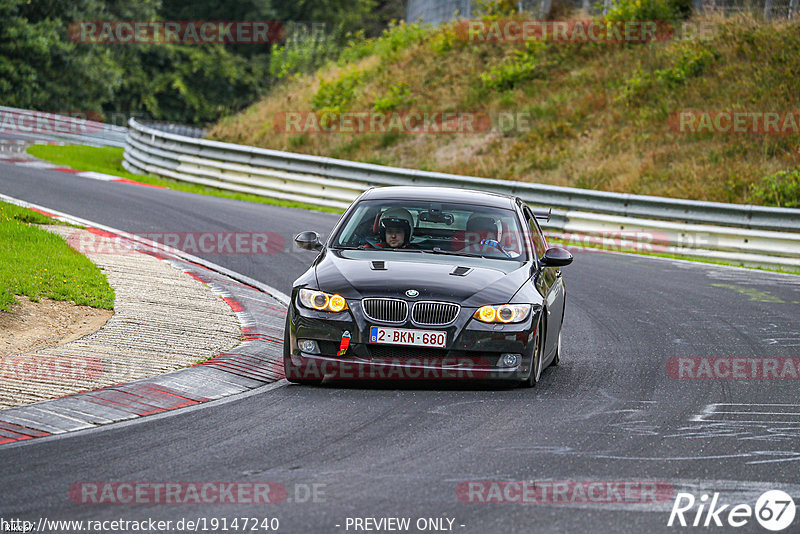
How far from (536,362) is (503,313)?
561 mm

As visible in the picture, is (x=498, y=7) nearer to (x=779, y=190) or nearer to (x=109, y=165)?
(x=109, y=165)

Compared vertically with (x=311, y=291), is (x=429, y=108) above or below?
above

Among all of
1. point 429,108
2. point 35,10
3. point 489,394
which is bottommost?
point 489,394

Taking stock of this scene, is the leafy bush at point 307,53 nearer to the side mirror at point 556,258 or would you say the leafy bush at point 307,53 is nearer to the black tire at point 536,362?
the side mirror at point 556,258

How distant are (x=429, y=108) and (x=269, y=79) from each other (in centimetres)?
2647

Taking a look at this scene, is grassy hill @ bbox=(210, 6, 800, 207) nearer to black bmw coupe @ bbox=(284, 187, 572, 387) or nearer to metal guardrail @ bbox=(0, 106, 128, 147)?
metal guardrail @ bbox=(0, 106, 128, 147)

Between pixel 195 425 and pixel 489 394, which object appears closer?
pixel 195 425

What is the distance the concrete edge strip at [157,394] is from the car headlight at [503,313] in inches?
69.2

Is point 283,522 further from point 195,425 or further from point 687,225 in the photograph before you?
point 687,225

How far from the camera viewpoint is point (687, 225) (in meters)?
19.3

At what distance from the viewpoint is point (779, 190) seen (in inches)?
837

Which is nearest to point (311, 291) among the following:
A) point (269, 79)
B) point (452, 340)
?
point (452, 340)

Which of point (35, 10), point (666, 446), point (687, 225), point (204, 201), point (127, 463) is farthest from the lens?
point (35, 10)

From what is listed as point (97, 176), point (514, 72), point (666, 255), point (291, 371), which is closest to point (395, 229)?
point (291, 371)
